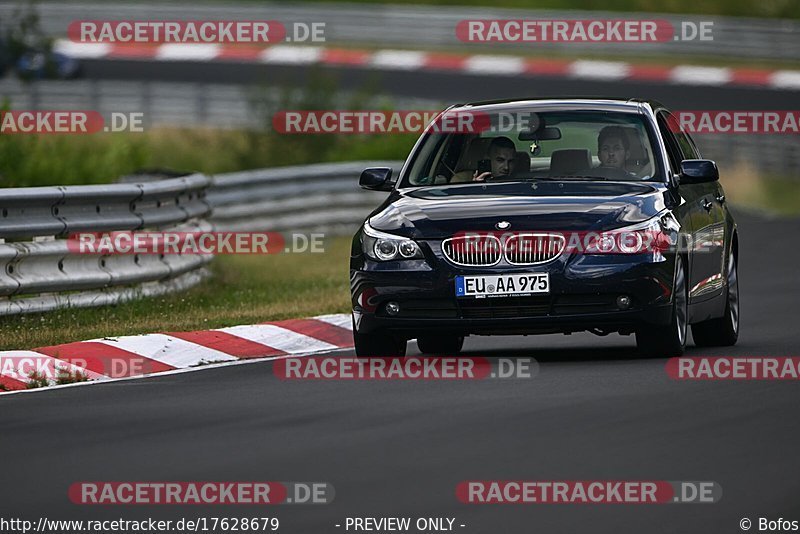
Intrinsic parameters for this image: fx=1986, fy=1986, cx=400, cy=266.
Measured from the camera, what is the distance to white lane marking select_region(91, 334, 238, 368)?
12352 mm

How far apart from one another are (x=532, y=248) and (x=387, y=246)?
87 centimetres

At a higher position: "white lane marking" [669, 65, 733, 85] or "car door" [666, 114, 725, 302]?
"white lane marking" [669, 65, 733, 85]

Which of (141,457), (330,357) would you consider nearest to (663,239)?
(330,357)

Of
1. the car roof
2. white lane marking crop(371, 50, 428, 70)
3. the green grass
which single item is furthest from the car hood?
white lane marking crop(371, 50, 428, 70)

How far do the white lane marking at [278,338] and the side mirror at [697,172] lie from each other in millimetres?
2891

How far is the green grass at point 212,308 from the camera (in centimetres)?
1343

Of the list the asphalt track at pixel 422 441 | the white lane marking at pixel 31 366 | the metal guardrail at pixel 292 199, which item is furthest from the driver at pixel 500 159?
the metal guardrail at pixel 292 199

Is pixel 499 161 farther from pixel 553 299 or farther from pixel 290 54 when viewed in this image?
pixel 290 54

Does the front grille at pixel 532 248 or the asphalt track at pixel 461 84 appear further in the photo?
the asphalt track at pixel 461 84

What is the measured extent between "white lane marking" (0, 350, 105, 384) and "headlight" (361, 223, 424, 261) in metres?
1.75

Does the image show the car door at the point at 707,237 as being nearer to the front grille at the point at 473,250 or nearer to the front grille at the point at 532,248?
the front grille at the point at 532,248

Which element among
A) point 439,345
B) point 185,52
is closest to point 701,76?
point 185,52

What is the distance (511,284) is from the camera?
36.7 ft

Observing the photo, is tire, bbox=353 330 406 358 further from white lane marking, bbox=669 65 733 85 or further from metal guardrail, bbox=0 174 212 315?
white lane marking, bbox=669 65 733 85
